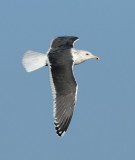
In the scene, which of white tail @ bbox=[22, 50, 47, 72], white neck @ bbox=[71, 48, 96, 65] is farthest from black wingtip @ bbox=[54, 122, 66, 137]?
white neck @ bbox=[71, 48, 96, 65]

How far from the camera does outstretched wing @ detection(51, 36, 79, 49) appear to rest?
10.7 meters

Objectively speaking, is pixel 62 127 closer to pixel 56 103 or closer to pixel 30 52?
pixel 56 103

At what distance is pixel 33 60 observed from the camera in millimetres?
9875

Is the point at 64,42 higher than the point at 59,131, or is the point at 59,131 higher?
the point at 64,42

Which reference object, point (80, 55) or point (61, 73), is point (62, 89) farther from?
point (80, 55)

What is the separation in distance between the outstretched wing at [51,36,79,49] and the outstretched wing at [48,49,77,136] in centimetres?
81

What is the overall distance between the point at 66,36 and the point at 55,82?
2.40m

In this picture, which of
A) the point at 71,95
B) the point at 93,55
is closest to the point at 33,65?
the point at 71,95

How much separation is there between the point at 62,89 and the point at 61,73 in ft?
1.16

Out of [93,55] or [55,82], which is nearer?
[55,82]

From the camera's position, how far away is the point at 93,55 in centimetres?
1126

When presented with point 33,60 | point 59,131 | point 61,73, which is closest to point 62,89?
point 61,73

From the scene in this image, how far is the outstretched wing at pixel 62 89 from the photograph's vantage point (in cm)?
890

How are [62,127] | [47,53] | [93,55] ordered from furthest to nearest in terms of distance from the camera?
1. [93,55]
2. [47,53]
3. [62,127]
